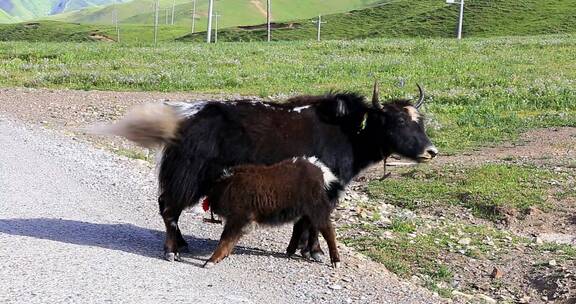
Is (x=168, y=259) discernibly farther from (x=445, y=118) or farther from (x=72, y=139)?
(x=445, y=118)

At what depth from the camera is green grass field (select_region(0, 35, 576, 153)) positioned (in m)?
20.8

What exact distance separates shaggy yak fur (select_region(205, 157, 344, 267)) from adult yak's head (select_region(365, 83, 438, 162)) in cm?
90

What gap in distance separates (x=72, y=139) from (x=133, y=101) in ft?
20.8

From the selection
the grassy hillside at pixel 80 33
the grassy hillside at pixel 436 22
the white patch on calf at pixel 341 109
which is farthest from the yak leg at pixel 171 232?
the grassy hillside at pixel 80 33

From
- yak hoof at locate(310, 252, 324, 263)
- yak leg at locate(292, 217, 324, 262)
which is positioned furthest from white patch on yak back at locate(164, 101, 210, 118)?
yak hoof at locate(310, 252, 324, 263)

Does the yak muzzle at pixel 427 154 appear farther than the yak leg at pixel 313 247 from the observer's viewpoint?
Yes

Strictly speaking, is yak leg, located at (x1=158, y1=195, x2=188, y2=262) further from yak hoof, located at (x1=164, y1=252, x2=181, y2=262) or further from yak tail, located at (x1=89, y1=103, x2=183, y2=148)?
yak tail, located at (x1=89, y1=103, x2=183, y2=148)

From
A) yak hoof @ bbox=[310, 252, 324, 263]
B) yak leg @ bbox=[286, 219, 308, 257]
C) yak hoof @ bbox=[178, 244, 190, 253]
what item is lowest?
yak hoof @ bbox=[310, 252, 324, 263]

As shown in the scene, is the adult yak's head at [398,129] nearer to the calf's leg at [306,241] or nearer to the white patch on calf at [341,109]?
the white patch on calf at [341,109]

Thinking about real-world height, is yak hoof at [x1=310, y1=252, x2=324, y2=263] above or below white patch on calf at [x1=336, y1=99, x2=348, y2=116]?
below

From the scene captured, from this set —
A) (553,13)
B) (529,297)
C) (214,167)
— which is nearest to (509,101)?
(529,297)

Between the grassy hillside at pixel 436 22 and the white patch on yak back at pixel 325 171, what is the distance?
70.4 metres

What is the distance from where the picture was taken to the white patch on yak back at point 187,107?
26.9 ft

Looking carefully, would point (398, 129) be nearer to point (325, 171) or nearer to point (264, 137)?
point (325, 171)
